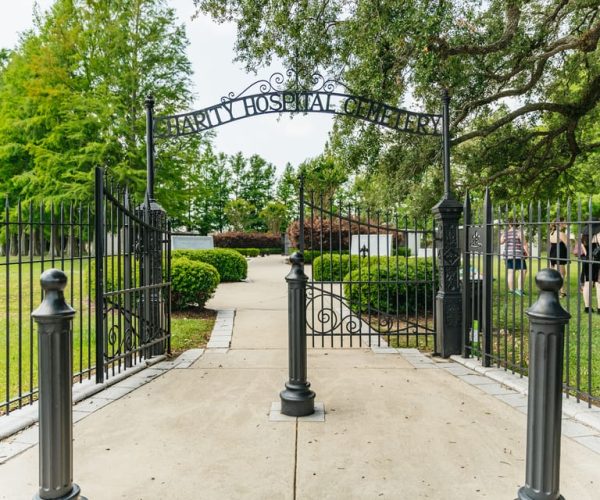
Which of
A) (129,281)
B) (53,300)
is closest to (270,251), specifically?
(129,281)

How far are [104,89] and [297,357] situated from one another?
1940 cm

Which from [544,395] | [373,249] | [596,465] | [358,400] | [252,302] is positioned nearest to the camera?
[544,395]

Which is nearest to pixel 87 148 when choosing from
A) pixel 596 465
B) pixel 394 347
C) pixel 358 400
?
pixel 394 347

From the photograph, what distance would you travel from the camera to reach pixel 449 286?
6.27 m

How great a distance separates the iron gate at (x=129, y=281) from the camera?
4816 mm

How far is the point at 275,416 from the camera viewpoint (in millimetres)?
3994

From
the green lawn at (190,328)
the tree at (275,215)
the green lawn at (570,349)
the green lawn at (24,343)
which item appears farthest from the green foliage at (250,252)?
the green lawn at (570,349)

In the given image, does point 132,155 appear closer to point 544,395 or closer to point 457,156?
point 457,156

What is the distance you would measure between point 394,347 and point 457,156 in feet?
24.1

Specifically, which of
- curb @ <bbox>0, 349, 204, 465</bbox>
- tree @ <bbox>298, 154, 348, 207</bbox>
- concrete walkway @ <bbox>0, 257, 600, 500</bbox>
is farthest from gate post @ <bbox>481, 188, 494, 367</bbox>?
tree @ <bbox>298, 154, 348, 207</bbox>

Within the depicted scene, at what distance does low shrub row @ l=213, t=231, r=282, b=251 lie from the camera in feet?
120

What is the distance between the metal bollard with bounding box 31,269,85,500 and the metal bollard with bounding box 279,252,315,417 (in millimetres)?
2010

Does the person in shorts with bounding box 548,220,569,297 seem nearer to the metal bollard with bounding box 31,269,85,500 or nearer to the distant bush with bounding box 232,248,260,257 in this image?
the metal bollard with bounding box 31,269,85,500

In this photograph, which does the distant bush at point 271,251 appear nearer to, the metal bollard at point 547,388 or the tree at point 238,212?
the tree at point 238,212
